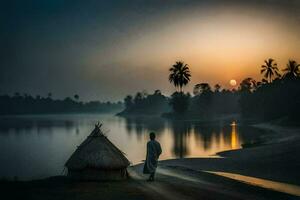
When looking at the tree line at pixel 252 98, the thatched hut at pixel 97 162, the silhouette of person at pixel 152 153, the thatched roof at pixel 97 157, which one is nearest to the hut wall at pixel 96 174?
the thatched hut at pixel 97 162

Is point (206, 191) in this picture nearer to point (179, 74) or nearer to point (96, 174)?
point (96, 174)

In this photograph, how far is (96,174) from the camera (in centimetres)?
2227

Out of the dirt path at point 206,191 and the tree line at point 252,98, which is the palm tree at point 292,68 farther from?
the dirt path at point 206,191

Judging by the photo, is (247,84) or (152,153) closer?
(152,153)

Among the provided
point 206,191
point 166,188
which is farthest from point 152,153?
point 206,191

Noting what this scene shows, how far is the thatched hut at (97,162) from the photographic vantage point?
72.9 feet

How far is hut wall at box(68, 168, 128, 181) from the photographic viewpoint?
22.2 metres

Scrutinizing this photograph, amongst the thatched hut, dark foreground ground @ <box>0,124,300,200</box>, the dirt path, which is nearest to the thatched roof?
the thatched hut

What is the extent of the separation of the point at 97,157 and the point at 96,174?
2.93ft

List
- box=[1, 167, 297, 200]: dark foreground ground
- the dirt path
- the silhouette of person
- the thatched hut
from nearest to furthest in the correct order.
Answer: box=[1, 167, 297, 200]: dark foreground ground
the dirt path
the silhouette of person
the thatched hut

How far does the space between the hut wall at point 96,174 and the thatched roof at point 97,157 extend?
0.27m

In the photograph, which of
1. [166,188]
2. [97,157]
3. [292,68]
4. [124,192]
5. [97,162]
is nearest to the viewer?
[124,192]

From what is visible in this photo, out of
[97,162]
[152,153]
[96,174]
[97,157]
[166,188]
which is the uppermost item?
[152,153]

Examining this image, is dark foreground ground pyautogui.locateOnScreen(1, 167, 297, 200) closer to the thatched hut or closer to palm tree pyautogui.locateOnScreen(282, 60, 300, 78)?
the thatched hut
